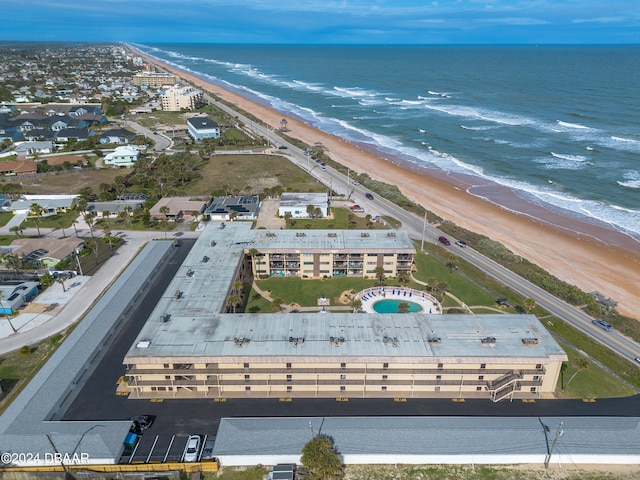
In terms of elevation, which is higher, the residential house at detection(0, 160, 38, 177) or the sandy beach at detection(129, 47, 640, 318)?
the residential house at detection(0, 160, 38, 177)

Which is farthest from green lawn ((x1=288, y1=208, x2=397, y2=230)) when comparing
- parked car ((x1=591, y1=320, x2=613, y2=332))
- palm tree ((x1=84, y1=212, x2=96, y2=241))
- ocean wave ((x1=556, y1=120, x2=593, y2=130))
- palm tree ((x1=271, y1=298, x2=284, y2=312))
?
ocean wave ((x1=556, y1=120, x2=593, y2=130))

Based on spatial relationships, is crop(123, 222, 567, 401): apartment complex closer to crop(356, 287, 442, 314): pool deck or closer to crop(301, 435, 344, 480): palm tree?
crop(301, 435, 344, 480): palm tree

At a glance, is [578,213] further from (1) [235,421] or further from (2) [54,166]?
(2) [54,166]

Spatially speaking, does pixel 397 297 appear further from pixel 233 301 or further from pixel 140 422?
pixel 140 422

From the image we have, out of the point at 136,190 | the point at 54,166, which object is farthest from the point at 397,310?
the point at 54,166

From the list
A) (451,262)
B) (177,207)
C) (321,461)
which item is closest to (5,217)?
(177,207)

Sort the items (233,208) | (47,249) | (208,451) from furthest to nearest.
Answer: (233,208) < (47,249) < (208,451)

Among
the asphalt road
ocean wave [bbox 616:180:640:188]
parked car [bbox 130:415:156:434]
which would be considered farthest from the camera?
ocean wave [bbox 616:180:640:188]
